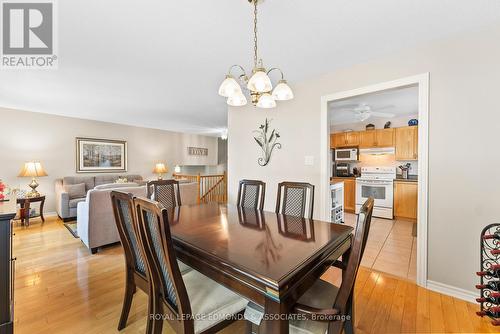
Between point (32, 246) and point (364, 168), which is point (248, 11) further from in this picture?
point (364, 168)

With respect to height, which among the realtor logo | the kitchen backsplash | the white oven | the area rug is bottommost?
the area rug

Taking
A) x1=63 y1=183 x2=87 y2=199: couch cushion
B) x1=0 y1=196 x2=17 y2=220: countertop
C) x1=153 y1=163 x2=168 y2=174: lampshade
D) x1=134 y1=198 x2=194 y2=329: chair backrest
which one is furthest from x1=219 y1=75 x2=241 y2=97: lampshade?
x1=153 y1=163 x2=168 y2=174: lampshade

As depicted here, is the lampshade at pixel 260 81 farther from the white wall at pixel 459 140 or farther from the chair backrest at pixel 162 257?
the white wall at pixel 459 140

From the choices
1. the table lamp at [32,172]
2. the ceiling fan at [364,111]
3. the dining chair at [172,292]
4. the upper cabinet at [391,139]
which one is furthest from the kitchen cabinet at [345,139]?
the table lamp at [32,172]

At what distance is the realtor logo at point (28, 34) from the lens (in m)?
1.60

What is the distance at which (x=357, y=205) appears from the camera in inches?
197

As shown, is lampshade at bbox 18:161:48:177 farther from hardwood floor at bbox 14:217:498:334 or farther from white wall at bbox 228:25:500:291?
white wall at bbox 228:25:500:291

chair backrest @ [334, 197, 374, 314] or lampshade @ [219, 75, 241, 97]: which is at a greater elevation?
lampshade @ [219, 75, 241, 97]

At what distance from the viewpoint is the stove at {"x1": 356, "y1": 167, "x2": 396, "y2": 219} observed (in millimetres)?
4535

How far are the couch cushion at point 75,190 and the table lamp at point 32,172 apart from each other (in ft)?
1.51

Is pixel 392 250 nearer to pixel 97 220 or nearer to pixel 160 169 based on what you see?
pixel 97 220

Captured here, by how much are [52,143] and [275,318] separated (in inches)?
243

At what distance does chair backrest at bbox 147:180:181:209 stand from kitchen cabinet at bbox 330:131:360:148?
4480 mm

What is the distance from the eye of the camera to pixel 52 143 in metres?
4.82
